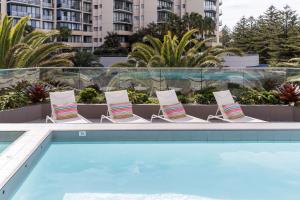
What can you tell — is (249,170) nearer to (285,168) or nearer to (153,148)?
(285,168)

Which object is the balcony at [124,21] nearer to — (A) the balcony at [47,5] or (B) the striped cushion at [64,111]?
(A) the balcony at [47,5]

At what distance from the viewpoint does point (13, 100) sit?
11.5 meters

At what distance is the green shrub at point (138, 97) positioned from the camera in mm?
12625

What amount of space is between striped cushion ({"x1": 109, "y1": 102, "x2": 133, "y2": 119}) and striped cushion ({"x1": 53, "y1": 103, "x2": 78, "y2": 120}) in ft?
3.19

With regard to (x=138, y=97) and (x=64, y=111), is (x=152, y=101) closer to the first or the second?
(x=138, y=97)

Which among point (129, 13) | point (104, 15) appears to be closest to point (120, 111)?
point (104, 15)

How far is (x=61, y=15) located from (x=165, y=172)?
6580 cm

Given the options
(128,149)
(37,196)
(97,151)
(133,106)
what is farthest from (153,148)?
(133,106)

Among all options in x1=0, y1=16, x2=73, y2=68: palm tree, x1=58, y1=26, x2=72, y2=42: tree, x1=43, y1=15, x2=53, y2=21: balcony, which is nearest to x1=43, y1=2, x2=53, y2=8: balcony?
x1=43, y1=15, x2=53, y2=21: balcony

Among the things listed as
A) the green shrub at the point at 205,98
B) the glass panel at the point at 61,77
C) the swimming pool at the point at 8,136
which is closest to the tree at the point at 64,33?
the glass panel at the point at 61,77

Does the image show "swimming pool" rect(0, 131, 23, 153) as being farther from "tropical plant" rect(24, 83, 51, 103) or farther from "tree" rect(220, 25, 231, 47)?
"tree" rect(220, 25, 231, 47)

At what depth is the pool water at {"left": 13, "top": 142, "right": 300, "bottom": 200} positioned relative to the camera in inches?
255

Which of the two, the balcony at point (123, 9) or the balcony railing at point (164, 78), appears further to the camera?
the balcony at point (123, 9)

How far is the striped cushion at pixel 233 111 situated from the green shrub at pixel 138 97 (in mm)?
2558
